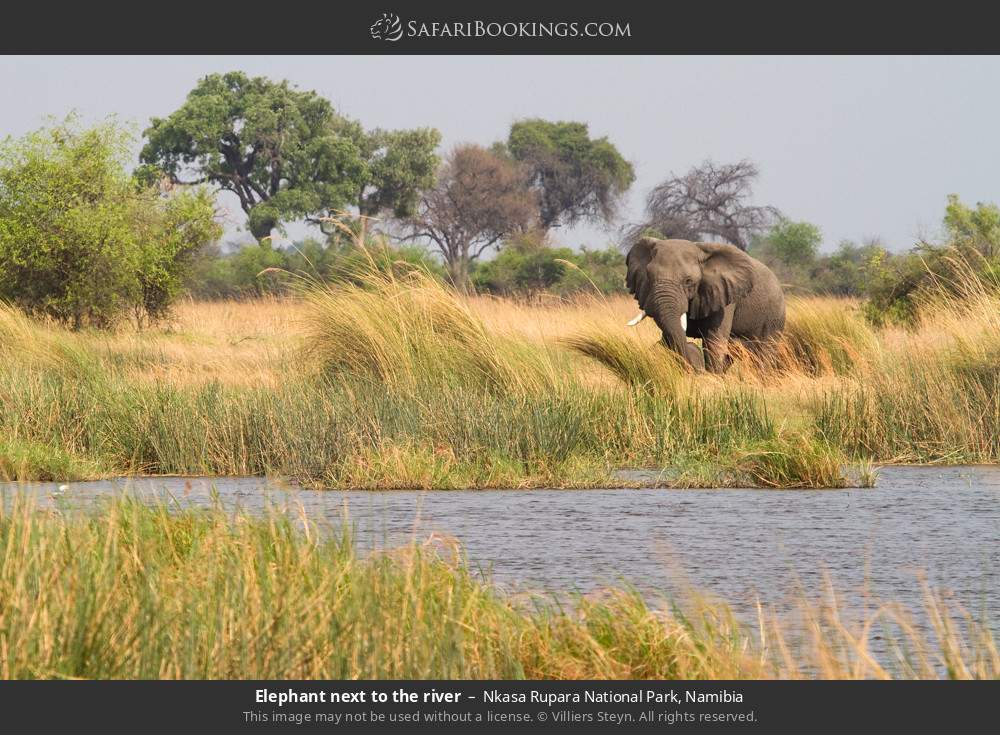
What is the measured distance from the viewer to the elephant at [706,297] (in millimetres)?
17641

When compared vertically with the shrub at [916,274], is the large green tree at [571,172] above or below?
above

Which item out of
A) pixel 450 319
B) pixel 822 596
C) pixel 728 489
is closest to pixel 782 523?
pixel 728 489

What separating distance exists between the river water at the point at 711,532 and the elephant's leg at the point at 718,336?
683 centimetres

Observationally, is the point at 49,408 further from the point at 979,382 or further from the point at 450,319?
the point at 979,382

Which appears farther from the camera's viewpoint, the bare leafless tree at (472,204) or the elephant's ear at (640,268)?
the bare leafless tree at (472,204)

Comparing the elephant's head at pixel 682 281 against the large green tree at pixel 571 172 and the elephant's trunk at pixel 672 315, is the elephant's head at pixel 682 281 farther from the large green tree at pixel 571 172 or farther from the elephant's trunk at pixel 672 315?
the large green tree at pixel 571 172

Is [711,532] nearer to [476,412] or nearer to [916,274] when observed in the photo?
[476,412]

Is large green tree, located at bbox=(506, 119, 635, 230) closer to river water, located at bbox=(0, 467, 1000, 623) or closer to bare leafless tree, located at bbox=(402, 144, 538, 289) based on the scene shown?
bare leafless tree, located at bbox=(402, 144, 538, 289)

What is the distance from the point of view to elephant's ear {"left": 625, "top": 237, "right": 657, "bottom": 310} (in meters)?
18.3

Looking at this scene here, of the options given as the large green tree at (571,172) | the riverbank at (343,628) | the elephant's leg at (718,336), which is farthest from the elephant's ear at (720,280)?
the large green tree at (571,172)

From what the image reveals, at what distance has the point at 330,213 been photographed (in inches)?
1971

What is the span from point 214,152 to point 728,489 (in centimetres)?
4265

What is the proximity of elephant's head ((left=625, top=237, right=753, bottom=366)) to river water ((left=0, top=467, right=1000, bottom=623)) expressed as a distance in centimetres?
660

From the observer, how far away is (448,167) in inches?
2258
